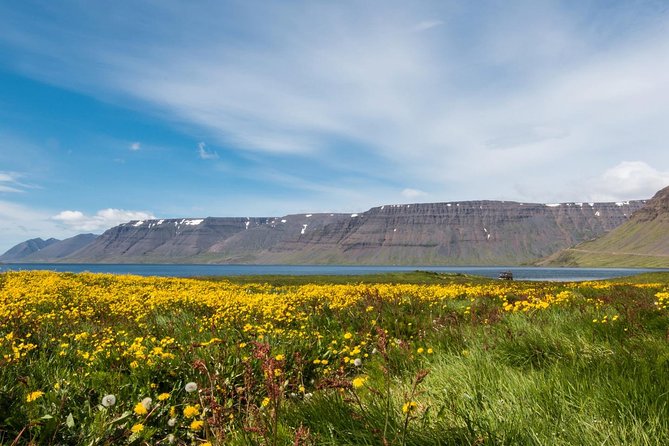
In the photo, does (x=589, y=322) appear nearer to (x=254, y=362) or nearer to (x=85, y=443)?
(x=254, y=362)

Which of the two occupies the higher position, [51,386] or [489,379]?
[489,379]

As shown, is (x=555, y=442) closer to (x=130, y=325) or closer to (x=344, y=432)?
(x=344, y=432)

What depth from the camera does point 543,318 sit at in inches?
310

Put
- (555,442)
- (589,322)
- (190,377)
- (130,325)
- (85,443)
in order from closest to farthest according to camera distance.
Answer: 1. (555,442)
2. (85,443)
3. (190,377)
4. (589,322)
5. (130,325)

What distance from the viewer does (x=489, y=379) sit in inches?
166

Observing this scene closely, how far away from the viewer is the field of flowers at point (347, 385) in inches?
113

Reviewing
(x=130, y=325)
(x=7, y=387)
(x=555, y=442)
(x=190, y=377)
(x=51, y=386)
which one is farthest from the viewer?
(x=130, y=325)

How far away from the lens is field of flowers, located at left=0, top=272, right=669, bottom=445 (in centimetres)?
288

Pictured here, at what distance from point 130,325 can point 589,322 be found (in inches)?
374

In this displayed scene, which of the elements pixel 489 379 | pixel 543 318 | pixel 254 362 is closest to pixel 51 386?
pixel 254 362

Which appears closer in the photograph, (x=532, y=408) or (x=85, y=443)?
(x=532, y=408)

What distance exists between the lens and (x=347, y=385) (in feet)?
8.15

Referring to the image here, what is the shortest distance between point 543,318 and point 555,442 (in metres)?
5.74

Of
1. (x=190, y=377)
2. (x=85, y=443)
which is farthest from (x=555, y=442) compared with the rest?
(x=190, y=377)
